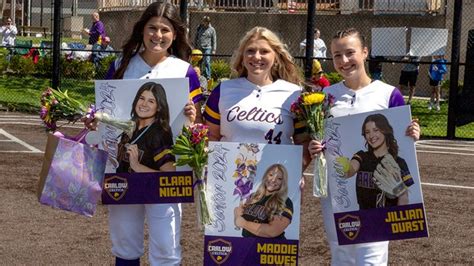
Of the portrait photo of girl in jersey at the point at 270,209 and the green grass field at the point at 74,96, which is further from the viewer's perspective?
the green grass field at the point at 74,96

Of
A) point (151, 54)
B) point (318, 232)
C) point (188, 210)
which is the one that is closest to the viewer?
point (151, 54)

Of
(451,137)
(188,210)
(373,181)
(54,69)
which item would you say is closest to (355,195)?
(373,181)

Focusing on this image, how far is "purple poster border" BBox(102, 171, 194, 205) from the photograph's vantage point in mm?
5555

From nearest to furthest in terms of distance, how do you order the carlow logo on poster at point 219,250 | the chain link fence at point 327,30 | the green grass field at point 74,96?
the carlow logo on poster at point 219,250 → the green grass field at point 74,96 → the chain link fence at point 327,30

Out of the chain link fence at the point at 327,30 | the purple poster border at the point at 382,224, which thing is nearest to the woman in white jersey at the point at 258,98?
the purple poster border at the point at 382,224

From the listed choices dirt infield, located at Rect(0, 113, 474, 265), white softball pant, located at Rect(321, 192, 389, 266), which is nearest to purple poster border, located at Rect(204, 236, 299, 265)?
white softball pant, located at Rect(321, 192, 389, 266)

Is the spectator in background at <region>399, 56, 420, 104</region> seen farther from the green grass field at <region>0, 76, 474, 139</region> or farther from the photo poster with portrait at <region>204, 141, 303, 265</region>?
the photo poster with portrait at <region>204, 141, 303, 265</region>

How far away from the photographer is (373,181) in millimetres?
5332

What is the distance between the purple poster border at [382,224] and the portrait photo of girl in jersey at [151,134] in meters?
1.07

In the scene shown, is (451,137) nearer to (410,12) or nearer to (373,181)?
(410,12)

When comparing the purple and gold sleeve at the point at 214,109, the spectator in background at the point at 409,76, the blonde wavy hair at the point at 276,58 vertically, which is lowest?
the purple and gold sleeve at the point at 214,109

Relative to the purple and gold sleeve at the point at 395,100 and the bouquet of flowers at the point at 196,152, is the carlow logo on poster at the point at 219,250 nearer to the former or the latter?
the bouquet of flowers at the point at 196,152

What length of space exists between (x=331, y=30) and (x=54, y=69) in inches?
330

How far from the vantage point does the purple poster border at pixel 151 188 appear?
5.55m
